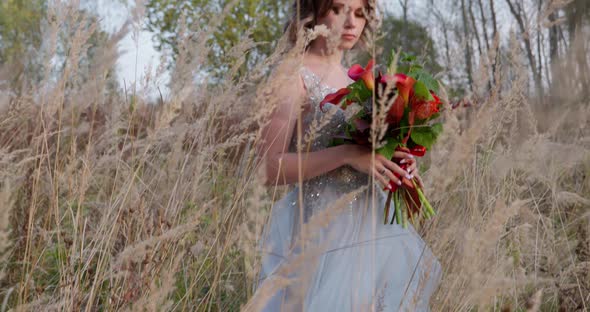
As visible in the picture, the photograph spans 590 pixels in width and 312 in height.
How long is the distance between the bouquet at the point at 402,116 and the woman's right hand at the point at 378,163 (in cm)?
2

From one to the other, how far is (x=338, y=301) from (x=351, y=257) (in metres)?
0.14

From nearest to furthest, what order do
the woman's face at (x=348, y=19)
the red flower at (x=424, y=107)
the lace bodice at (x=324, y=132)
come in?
the red flower at (x=424, y=107), the lace bodice at (x=324, y=132), the woman's face at (x=348, y=19)

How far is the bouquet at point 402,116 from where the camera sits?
1.48 m

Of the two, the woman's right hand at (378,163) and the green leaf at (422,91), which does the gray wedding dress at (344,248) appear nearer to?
the woman's right hand at (378,163)

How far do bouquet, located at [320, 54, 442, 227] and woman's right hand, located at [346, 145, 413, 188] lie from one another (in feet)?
0.07


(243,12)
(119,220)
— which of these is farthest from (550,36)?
(119,220)

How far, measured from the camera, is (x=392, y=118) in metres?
1.52

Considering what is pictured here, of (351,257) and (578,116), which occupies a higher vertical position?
(578,116)

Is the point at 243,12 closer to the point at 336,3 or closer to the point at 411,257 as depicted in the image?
the point at 336,3

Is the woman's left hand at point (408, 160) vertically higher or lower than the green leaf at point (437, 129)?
lower

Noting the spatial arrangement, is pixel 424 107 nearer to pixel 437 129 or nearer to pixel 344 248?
pixel 437 129

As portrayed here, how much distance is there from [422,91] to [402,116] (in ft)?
0.32

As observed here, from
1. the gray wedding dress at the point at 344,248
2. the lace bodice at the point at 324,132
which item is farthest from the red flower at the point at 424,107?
the lace bodice at the point at 324,132

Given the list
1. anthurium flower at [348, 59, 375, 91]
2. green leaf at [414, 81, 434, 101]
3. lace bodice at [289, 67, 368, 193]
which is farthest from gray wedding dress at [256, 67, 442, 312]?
green leaf at [414, 81, 434, 101]
